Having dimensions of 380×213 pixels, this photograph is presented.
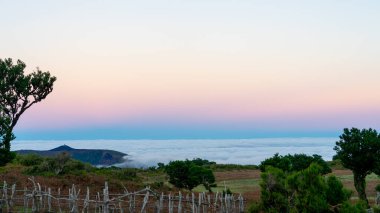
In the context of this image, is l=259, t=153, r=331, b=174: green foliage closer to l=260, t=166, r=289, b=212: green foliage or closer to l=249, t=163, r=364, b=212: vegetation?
l=260, t=166, r=289, b=212: green foliage

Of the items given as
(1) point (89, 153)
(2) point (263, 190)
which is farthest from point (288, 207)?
(1) point (89, 153)

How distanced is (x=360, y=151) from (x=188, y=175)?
11676mm

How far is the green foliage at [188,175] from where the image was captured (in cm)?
3005

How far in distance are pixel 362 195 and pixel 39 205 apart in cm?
1635

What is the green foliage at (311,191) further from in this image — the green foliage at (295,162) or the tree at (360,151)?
the green foliage at (295,162)

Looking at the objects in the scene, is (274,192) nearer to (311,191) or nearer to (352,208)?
(311,191)

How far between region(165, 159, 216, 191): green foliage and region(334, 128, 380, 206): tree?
31.1 feet

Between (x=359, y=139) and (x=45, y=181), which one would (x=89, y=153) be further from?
(x=359, y=139)

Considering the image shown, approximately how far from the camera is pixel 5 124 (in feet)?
87.0

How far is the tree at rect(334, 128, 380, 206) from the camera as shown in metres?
23.4

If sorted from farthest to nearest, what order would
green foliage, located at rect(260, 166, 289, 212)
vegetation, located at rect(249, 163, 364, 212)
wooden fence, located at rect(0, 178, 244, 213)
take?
wooden fence, located at rect(0, 178, 244, 213)
green foliage, located at rect(260, 166, 289, 212)
vegetation, located at rect(249, 163, 364, 212)

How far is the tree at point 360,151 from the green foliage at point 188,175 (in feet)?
31.1

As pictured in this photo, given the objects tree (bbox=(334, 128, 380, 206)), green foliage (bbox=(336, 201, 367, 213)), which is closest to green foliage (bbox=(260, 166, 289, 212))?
green foliage (bbox=(336, 201, 367, 213))

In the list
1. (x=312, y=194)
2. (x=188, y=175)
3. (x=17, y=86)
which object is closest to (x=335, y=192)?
(x=312, y=194)
